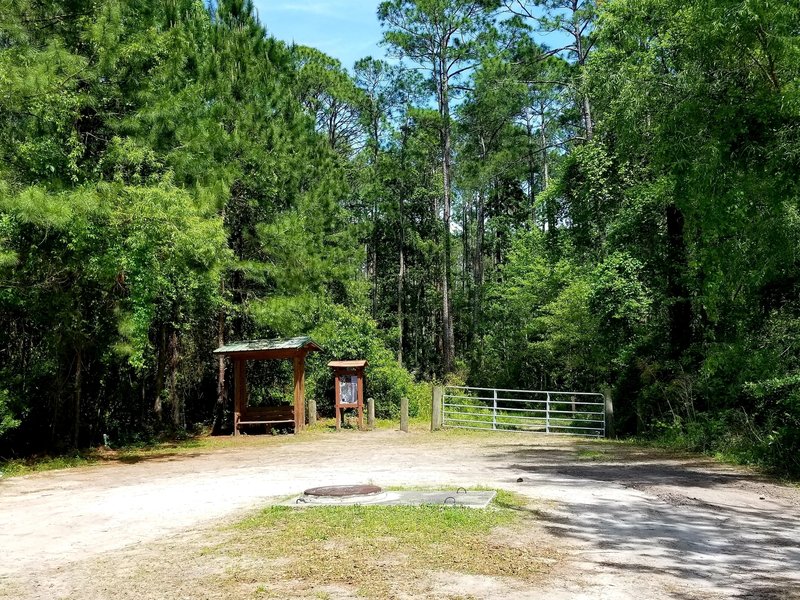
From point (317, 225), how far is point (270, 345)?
5.85 meters

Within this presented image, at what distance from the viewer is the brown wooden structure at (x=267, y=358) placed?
17.9 m

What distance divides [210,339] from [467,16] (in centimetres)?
1981

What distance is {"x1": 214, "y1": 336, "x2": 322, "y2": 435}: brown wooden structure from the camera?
17859mm

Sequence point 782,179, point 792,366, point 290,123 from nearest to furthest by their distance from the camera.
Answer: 1. point 782,179
2. point 792,366
3. point 290,123

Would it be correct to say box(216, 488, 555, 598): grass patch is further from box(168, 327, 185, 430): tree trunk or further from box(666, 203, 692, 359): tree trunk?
box(168, 327, 185, 430): tree trunk

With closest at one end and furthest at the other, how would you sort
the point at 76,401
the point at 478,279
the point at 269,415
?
1. the point at 76,401
2. the point at 269,415
3. the point at 478,279

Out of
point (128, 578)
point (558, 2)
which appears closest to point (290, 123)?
point (558, 2)

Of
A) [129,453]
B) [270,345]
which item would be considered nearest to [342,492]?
[129,453]

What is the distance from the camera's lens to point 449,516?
655 cm

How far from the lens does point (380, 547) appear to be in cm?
549

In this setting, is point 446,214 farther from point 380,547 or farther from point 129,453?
point 380,547

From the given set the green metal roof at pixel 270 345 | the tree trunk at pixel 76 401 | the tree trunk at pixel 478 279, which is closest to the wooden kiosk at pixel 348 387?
the green metal roof at pixel 270 345

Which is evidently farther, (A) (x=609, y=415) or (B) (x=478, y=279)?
A: (B) (x=478, y=279)

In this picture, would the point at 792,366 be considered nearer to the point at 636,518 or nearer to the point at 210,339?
the point at 636,518
